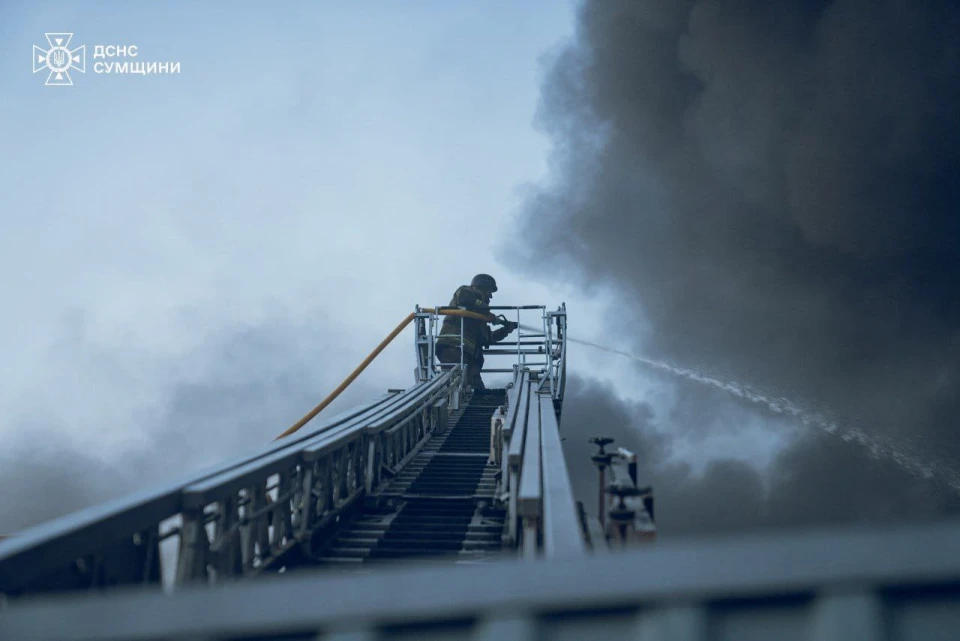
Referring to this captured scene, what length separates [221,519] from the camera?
4.95 meters

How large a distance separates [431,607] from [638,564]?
2.13ft

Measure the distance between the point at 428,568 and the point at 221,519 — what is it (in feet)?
10.9

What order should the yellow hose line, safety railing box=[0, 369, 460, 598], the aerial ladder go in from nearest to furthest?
the aerial ladder, safety railing box=[0, 369, 460, 598], the yellow hose line

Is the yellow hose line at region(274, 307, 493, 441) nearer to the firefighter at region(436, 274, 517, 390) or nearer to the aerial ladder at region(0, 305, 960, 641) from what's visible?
the firefighter at region(436, 274, 517, 390)

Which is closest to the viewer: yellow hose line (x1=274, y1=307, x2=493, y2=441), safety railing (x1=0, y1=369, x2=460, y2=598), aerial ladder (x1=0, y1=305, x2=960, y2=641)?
aerial ladder (x1=0, y1=305, x2=960, y2=641)

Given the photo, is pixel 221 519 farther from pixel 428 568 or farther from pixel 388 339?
pixel 388 339

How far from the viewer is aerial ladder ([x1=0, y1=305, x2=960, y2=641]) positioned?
6.70 ft

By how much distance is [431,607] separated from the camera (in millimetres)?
2125

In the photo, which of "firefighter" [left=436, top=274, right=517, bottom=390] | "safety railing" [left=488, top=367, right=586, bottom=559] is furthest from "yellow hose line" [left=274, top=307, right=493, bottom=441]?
"safety railing" [left=488, top=367, right=586, bottom=559]

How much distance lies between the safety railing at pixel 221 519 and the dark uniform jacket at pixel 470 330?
7907 mm

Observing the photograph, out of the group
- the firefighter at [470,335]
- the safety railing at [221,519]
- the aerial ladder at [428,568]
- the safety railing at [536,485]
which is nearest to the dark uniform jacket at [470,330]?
the firefighter at [470,335]

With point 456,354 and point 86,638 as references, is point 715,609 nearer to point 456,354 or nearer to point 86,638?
point 86,638

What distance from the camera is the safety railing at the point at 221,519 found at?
3.44 metres

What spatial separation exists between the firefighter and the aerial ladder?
30.1 ft
